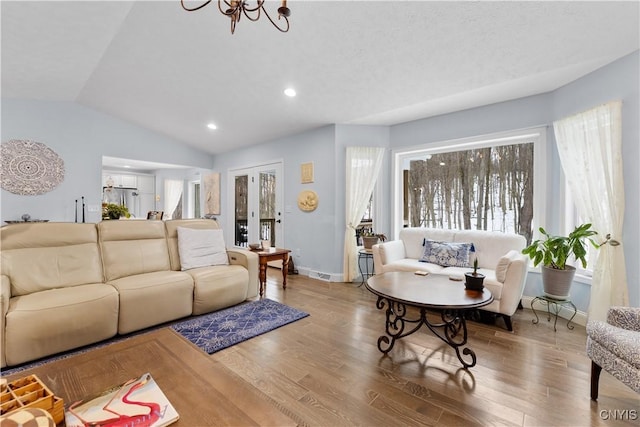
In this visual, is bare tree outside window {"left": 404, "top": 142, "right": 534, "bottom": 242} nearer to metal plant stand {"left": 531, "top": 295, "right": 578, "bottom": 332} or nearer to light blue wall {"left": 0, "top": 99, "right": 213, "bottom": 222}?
metal plant stand {"left": 531, "top": 295, "right": 578, "bottom": 332}

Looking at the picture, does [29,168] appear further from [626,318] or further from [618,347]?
[626,318]

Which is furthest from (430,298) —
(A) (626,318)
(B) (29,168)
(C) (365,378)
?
(B) (29,168)

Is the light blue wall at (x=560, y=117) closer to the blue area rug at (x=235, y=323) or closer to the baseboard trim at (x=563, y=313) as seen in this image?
the baseboard trim at (x=563, y=313)

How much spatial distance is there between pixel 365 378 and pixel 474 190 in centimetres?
302

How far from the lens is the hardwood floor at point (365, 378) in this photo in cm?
106

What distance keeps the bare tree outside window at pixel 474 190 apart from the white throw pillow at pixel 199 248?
2869 millimetres

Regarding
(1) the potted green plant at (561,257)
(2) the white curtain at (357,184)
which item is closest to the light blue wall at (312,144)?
(2) the white curtain at (357,184)

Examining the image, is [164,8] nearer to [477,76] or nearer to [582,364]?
[477,76]

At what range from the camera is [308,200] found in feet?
15.2

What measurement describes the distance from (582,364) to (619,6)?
2.61m

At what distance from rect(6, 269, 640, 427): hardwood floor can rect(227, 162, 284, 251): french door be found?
2967mm

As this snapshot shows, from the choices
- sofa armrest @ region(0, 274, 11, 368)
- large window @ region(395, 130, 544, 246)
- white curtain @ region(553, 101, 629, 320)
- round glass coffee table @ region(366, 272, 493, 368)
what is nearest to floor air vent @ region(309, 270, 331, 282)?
large window @ region(395, 130, 544, 246)

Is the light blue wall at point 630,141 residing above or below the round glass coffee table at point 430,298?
above

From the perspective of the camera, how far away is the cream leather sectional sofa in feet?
6.40
